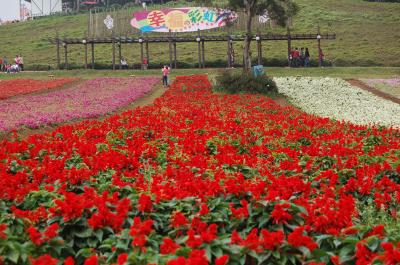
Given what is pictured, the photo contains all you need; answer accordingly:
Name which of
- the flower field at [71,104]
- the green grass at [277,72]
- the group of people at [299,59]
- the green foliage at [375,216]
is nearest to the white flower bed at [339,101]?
the green grass at [277,72]

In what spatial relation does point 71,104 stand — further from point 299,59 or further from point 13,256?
→ point 299,59

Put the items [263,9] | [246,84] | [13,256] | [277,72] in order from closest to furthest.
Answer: [13,256] → [246,84] → [263,9] → [277,72]

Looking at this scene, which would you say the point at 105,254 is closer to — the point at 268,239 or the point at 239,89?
the point at 268,239

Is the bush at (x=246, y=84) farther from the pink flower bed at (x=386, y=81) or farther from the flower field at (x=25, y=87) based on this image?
the flower field at (x=25, y=87)

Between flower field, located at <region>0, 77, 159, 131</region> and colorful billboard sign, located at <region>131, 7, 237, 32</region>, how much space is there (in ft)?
80.2

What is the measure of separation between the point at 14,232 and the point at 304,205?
297cm

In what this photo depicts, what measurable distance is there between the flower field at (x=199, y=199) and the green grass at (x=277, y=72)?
27.2 meters

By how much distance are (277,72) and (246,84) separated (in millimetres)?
14057

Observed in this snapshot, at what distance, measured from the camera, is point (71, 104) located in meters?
22.7

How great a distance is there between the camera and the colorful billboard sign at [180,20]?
57.1m

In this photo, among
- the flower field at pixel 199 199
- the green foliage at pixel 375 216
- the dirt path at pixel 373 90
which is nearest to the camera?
the flower field at pixel 199 199

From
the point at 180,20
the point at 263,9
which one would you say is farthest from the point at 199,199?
the point at 180,20

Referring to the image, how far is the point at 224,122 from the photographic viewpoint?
45.3 feet

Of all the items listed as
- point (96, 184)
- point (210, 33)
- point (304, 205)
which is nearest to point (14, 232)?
point (96, 184)
